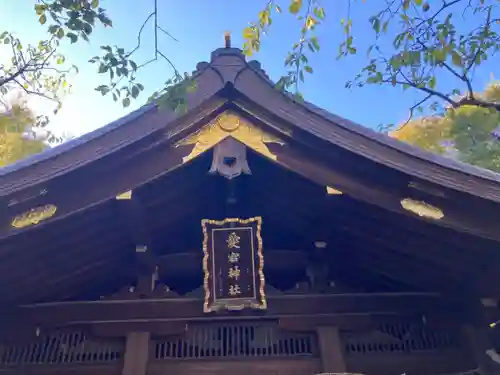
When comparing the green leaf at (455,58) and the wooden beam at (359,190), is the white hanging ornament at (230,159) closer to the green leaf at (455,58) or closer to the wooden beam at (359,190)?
the wooden beam at (359,190)

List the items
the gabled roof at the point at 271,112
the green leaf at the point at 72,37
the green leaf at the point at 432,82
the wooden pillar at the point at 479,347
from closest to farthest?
the green leaf at the point at 72,37 < the gabled roof at the point at 271,112 < the wooden pillar at the point at 479,347 < the green leaf at the point at 432,82

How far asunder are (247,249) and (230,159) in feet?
3.08

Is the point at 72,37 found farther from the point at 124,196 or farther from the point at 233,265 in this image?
the point at 233,265

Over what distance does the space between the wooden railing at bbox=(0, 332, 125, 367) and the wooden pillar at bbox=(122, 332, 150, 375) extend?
15 cm

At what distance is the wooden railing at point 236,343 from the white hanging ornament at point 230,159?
1.58 meters

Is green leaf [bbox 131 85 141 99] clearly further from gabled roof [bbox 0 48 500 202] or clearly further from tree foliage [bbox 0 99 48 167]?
tree foliage [bbox 0 99 48 167]

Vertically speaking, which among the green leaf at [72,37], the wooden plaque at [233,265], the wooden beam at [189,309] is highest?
the green leaf at [72,37]

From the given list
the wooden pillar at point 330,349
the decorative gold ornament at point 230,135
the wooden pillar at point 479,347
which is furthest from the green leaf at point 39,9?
the wooden pillar at point 479,347

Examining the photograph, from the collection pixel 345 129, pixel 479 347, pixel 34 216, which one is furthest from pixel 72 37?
pixel 479 347

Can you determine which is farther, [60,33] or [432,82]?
[432,82]

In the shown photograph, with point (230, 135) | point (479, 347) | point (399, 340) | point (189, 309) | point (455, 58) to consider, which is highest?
point (455, 58)

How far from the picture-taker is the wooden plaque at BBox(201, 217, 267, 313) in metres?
5.17

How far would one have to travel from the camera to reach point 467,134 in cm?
1401

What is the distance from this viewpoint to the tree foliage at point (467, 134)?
13.1 meters
